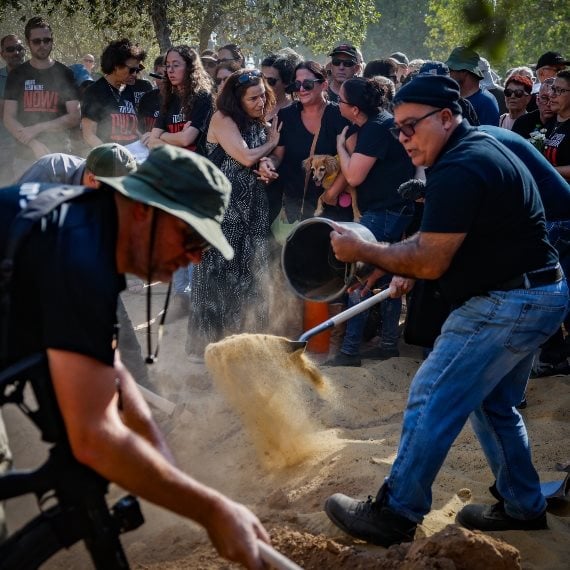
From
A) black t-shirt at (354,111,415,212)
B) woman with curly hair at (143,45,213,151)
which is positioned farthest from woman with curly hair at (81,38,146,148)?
black t-shirt at (354,111,415,212)

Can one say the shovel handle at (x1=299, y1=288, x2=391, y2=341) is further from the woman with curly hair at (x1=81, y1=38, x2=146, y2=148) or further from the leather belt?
the woman with curly hair at (x1=81, y1=38, x2=146, y2=148)

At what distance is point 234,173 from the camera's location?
617 centimetres

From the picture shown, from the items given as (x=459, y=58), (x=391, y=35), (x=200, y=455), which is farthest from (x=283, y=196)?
(x=391, y=35)

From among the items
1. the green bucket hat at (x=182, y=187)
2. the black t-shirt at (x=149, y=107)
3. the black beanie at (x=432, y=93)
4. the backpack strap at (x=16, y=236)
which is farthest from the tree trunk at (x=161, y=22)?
the backpack strap at (x=16, y=236)

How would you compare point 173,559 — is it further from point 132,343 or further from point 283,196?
point 283,196

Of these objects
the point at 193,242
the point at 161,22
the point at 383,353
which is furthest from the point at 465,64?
the point at 161,22

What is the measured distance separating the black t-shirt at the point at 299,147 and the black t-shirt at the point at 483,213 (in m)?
2.95

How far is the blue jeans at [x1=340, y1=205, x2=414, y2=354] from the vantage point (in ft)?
19.5

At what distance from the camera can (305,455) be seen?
15.2 feet

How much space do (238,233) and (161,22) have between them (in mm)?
6345

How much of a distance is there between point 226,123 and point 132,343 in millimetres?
1929

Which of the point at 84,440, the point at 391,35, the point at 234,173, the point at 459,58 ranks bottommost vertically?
the point at 84,440

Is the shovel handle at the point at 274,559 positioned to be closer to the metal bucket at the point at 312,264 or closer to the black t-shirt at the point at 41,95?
the metal bucket at the point at 312,264

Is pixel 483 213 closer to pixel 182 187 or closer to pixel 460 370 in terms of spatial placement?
pixel 460 370
